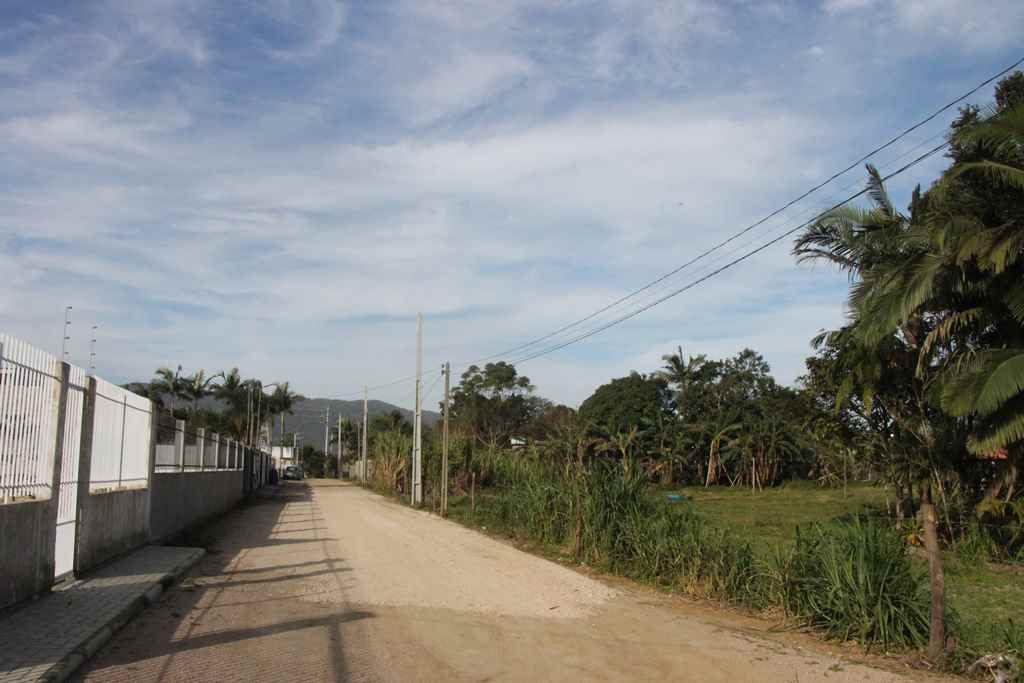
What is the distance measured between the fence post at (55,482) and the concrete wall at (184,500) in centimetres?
677

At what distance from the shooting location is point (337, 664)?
7.82 metres

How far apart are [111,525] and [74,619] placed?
5.06 meters

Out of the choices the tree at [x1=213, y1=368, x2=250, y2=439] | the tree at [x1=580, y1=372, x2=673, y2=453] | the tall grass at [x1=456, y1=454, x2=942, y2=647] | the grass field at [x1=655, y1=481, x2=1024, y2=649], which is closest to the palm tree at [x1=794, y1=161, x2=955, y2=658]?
the grass field at [x1=655, y1=481, x2=1024, y2=649]

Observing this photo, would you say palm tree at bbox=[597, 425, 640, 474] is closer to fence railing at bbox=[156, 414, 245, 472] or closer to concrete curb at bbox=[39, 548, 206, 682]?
fence railing at bbox=[156, 414, 245, 472]

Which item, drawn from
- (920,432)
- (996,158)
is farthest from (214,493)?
(996,158)

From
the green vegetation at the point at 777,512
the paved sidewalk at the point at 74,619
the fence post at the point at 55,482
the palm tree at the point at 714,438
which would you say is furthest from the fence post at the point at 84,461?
the palm tree at the point at 714,438

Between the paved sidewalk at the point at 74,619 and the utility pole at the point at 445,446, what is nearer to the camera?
the paved sidewalk at the point at 74,619

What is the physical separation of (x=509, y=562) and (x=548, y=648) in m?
7.92

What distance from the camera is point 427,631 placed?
9.52m

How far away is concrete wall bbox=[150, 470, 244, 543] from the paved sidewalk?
4223mm

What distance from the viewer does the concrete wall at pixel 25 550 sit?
8828mm

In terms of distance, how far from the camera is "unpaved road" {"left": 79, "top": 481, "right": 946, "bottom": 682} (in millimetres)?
7785

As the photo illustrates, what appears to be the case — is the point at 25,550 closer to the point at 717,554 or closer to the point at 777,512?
the point at 717,554

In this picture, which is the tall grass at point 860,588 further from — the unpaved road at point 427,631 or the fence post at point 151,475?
the fence post at point 151,475
